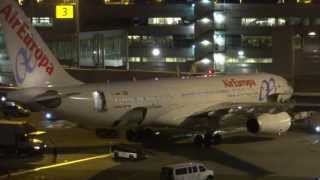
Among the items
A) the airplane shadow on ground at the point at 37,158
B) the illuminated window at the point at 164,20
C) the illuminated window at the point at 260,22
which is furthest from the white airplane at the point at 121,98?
the illuminated window at the point at 164,20

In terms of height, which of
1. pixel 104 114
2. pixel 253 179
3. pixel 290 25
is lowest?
pixel 253 179

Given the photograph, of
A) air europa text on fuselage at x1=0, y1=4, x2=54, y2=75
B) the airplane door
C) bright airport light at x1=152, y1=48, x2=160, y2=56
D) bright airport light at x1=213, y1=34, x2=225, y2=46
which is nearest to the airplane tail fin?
air europa text on fuselage at x1=0, y1=4, x2=54, y2=75

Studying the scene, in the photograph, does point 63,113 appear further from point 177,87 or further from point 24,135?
point 177,87

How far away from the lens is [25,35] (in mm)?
42312

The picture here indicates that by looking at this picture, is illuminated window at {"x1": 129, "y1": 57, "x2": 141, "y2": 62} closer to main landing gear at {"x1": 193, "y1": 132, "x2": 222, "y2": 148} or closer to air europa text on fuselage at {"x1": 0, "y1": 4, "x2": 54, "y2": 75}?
main landing gear at {"x1": 193, "y1": 132, "x2": 222, "y2": 148}

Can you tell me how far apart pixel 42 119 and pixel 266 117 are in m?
27.0

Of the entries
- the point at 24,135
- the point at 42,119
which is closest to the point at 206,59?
the point at 42,119

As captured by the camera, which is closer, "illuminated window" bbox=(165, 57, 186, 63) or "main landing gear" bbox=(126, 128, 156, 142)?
"main landing gear" bbox=(126, 128, 156, 142)

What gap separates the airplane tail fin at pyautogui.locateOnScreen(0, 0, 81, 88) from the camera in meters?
42.0

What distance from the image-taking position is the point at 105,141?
164 feet

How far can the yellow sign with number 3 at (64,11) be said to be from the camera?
372 ft

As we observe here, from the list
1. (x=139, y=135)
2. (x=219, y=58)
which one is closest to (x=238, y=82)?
(x=139, y=135)

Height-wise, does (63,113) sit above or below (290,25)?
below

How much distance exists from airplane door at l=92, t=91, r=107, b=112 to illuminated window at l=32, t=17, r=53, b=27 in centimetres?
7697
